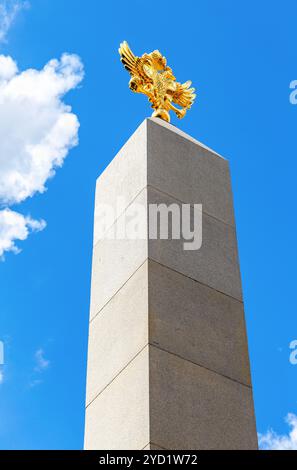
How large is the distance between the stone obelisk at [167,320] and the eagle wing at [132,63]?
1338 mm

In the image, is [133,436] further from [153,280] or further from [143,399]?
[153,280]

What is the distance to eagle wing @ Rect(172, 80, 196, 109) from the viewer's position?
1587 cm

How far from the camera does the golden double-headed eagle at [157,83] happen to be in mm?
15320

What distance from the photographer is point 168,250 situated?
40.9 feet

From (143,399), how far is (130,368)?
672 millimetres

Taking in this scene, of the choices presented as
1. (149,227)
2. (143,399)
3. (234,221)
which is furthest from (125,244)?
(143,399)

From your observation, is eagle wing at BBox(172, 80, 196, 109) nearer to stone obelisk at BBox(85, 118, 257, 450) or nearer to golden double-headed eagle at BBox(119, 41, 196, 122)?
golden double-headed eagle at BBox(119, 41, 196, 122)

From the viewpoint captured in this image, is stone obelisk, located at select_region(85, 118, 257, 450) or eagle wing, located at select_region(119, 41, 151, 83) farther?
eagle wing, located at select_region(119, 41, 151, 83)

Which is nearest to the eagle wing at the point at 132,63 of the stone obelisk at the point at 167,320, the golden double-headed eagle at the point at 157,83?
the golden double-headed eagle at the point at 157,83

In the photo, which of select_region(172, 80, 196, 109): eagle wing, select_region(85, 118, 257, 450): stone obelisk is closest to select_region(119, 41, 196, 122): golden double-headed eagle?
select_region(172, 80, 196, 109): eagle wing

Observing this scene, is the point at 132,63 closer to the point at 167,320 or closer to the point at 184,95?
the point at 184,95

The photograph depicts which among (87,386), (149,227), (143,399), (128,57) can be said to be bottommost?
(143,399)
